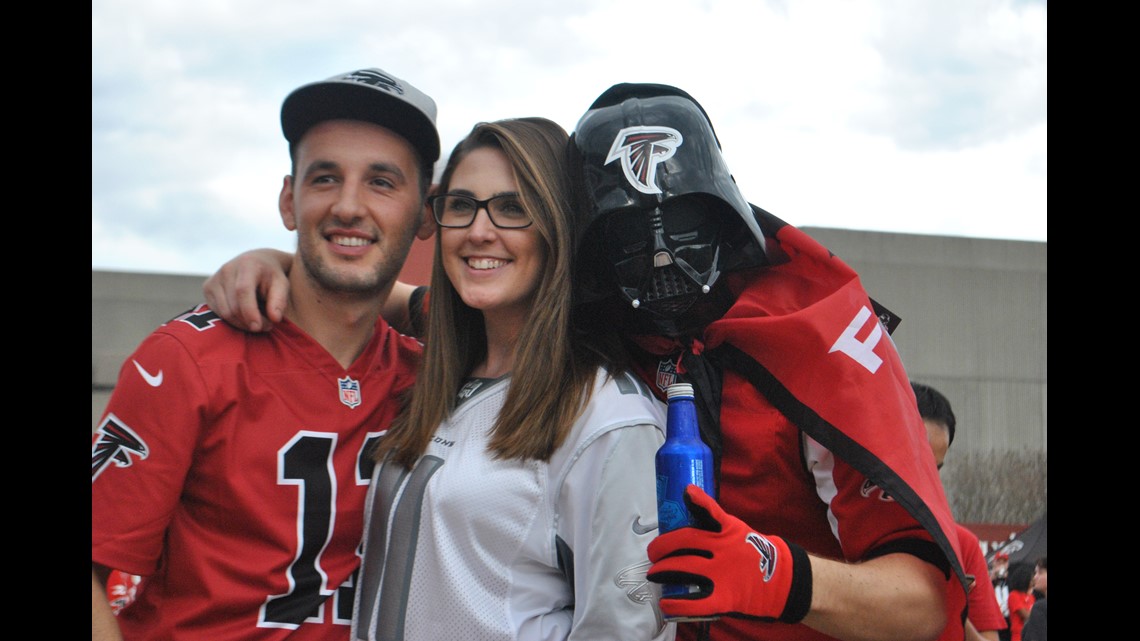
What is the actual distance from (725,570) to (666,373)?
811 mm

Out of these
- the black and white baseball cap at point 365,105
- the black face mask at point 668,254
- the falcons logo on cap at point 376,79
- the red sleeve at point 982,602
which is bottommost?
the red sleeve at point 982,602

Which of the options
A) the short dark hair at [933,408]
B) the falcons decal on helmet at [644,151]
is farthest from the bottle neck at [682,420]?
the short dark hair at [933,408]

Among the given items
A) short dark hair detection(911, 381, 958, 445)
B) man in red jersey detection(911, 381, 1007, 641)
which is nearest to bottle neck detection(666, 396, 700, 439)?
man in red jersey detection(911, 381, 1007, 641)

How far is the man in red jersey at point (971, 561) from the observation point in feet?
14.7

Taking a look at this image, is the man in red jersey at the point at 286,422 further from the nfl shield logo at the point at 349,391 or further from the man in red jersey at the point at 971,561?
the man in red jersey at the point at 971,561

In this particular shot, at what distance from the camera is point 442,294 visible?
3.46m

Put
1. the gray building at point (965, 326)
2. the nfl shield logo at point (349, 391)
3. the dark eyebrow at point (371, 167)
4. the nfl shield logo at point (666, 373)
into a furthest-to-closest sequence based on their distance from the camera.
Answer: the gray building at point (965, 326)
the dark eyebrow at point (371, 167)
the nfl shield logo at point (349, 391)
the nfl shield logo at point (666, 373)

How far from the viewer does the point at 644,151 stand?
2.99 metres

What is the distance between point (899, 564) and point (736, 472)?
0.50 meters

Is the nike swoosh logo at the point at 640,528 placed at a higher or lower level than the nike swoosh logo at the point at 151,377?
lower

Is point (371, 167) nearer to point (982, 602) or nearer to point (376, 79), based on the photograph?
point (376, 79)
